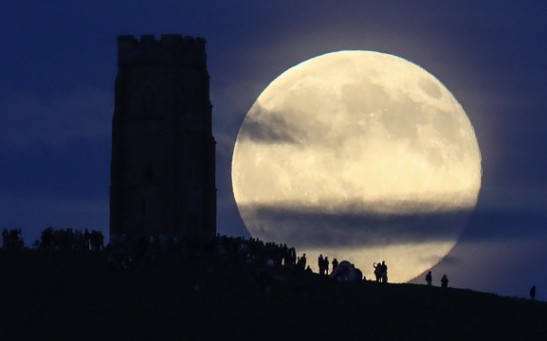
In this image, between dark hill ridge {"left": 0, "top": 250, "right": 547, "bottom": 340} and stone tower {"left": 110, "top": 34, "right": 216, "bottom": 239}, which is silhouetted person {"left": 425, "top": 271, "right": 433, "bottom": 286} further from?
stone tower {"left": 110, "top": 34, "right": 216, "bottom": 239}

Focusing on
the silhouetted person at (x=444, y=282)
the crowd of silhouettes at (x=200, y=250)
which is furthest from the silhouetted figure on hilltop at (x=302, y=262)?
the silhouetted person at (x=444, y=282)

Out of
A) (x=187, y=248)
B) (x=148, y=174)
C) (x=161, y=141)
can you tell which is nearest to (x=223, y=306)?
(x=187, y=248)

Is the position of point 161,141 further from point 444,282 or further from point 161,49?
point 444,282

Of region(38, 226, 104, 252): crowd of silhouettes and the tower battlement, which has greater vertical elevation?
the tower battlement

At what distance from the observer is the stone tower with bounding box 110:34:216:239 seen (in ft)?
367

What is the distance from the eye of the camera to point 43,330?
73.1 metres

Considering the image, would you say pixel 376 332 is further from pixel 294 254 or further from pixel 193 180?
pixel 193 180

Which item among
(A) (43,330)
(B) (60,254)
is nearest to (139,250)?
(B) (60,254)

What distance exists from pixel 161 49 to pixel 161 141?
18.0 feet

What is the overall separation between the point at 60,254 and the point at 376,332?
16634 mm

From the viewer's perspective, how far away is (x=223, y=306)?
75.9m

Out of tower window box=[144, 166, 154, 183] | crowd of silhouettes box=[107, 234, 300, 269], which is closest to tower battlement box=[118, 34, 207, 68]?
tower window box=[144, 166, 154, 183]

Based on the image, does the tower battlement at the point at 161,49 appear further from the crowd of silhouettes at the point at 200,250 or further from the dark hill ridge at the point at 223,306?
the dark hill ridge at the point at 223,306

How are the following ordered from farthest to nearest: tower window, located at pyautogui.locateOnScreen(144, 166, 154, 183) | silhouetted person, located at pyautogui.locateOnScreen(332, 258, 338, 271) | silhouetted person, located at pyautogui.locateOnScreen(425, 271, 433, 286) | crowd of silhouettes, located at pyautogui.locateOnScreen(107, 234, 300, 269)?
tower window, located at pyautogui.locateOnScreen(144, 166, 154, 183)
silhouetted person, located at pyautogui.locateOnScreen(425, 271, 433, 286)
silhouetted person, located at pyautogui.locateOnScreen(332, 258, 338, 271)
crowd of silhouettes, located at pyautogui.locateOnScreen(107, 234, 300, 269)
